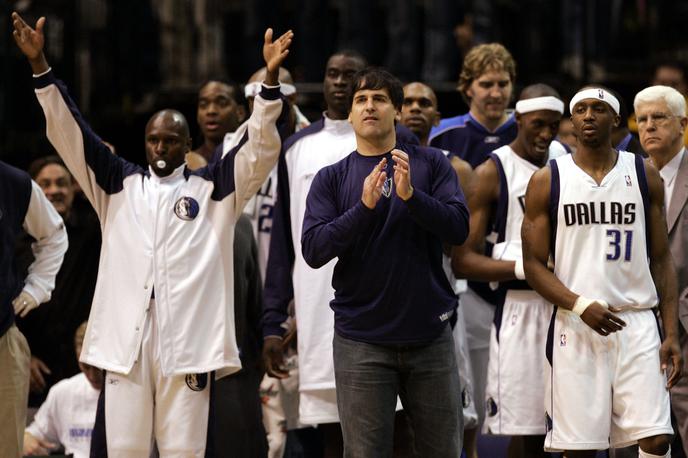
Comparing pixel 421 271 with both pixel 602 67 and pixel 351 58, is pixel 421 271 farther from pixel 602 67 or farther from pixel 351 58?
pixel 602 67

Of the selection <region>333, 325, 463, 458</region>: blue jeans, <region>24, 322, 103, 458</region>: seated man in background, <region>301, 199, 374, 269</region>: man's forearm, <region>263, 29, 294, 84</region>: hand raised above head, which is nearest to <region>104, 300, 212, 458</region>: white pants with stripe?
<region>333, 325, 463, 458</region>: blue jeans

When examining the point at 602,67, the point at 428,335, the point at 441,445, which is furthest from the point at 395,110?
the point at 602,67

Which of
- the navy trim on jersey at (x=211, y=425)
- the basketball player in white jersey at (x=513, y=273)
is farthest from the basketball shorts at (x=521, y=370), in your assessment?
the navy trim on jersey at (x=211, y=425)

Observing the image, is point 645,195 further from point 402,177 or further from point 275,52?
point 275,52

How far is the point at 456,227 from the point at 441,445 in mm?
909

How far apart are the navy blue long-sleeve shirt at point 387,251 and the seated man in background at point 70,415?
102 inches

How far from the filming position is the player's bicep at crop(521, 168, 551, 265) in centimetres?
586

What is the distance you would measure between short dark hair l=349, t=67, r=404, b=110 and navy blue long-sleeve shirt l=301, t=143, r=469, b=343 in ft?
0.91

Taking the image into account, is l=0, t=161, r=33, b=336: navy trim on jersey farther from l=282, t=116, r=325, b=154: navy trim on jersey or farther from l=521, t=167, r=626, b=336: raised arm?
l=521, t=167, r=626, b=336: raised arm

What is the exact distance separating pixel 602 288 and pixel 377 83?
1323 millimetres

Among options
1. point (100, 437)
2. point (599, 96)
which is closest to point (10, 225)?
point (100, 437)

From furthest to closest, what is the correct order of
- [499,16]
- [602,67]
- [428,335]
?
[499,16] < [602,67] < [428,335]

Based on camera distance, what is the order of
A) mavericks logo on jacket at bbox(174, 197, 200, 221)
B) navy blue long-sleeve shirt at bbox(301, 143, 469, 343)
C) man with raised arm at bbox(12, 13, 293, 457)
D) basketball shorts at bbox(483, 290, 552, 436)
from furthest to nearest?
basketball shorts at bbox(483, 290, 552, 436) → mavericks logo on jacket at bbox(174, 197, 200, 221) → man with raised arm at bbox(12, 13, 293, 457) → navy blue long-sleeve shirt at bbox(301, 143, 469, 343)

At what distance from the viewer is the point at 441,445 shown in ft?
17.9
